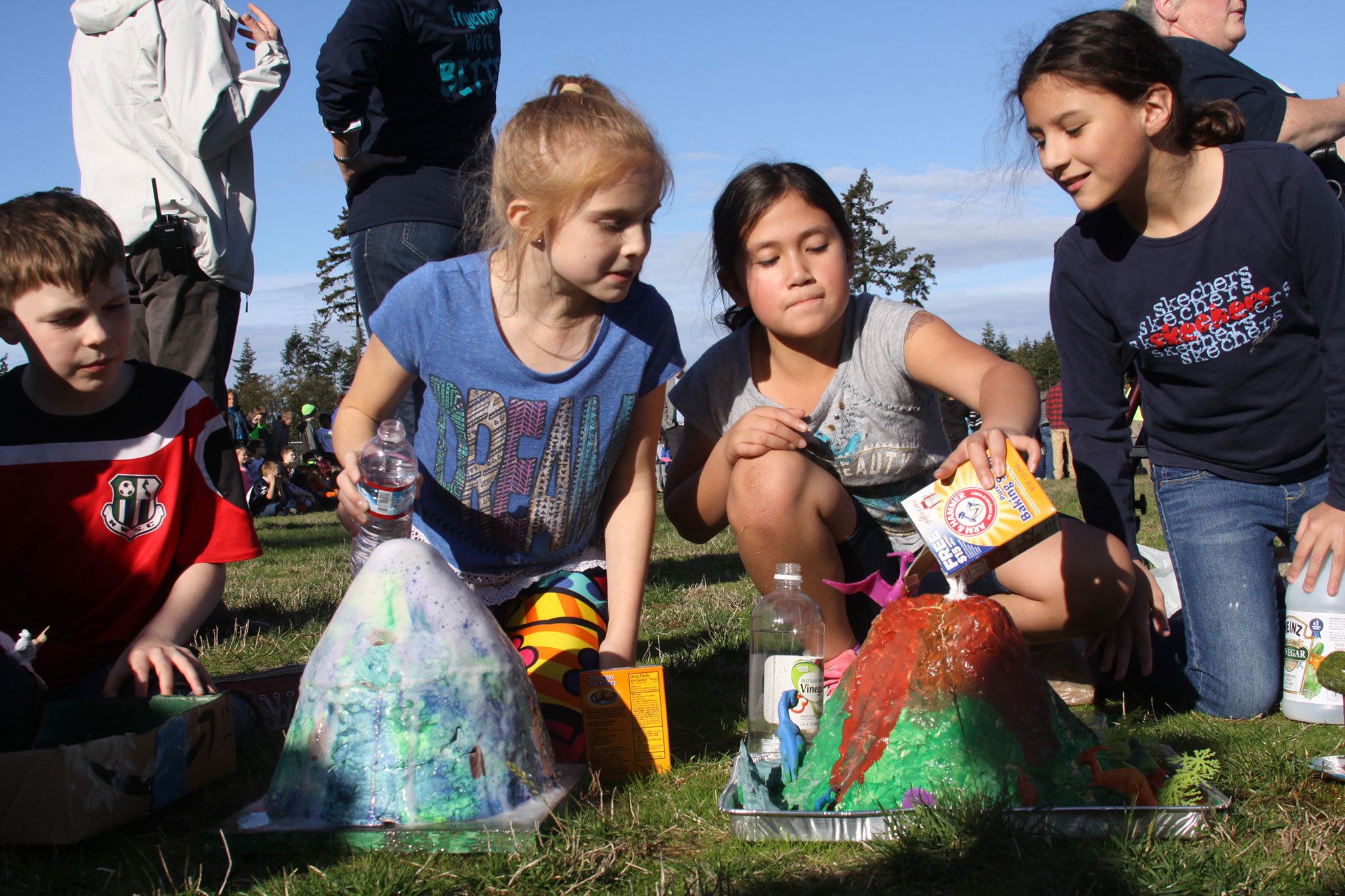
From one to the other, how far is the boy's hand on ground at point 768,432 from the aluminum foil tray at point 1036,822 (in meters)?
1.04

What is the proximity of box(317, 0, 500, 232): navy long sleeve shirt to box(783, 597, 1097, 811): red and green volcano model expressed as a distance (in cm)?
262

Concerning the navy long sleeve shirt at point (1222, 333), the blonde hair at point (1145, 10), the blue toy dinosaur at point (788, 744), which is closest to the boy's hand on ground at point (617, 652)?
the blue toy dinosaur at point (788, 744)

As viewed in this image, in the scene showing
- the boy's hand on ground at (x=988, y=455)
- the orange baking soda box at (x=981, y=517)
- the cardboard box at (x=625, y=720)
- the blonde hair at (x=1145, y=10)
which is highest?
the blonde hair at (x=1145, y=10)

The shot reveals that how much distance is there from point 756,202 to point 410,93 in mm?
1705

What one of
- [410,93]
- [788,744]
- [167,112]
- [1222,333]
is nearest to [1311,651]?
→ [1222,333]

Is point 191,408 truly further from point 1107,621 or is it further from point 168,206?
point 1107,621

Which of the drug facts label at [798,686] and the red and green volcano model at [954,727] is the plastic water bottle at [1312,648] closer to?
the red and green volcano model at [954,727]

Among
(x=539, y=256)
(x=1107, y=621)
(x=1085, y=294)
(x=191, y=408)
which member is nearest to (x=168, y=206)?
(x=191, y=408)

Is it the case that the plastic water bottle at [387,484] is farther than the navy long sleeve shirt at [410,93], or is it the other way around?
the navy long sleeve shirt at [410,93]

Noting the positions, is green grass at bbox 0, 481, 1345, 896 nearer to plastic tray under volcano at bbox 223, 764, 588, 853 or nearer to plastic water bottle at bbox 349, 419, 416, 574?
plastic tray under volcano at bbox 223, 764, 588, 853

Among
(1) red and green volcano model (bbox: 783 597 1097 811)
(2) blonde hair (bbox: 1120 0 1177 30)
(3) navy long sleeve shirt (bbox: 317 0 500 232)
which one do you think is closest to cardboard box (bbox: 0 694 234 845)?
(1) red and green volcano model (bbox: 783 597 1097 811)

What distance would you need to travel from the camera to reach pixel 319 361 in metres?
72.6

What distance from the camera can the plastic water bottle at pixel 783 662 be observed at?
2316 millimetres

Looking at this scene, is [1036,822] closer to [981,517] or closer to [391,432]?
[981,517]
